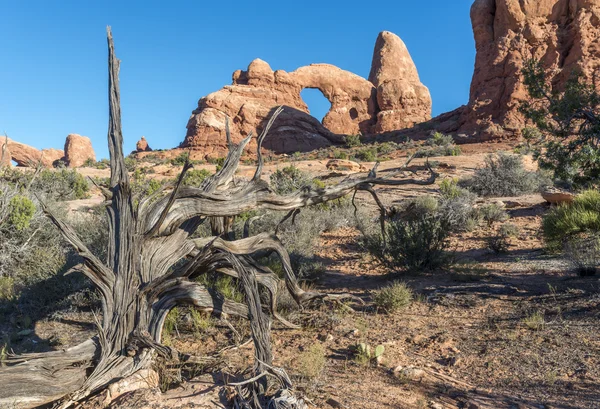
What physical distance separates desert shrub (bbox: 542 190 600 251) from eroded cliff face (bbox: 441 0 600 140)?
26.7 metres

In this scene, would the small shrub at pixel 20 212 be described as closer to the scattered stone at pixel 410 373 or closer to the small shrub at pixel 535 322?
the scattered stone at pixel 410 373

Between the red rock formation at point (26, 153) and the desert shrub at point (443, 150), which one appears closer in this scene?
the desert shrub at point (443, 150)

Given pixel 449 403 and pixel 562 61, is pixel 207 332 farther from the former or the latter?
pixel 562 61

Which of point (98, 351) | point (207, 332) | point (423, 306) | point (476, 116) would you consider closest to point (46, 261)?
point (207, 332)

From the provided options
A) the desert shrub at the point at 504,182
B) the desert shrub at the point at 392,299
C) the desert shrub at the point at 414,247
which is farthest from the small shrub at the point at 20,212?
the desert shrub at the point at 504,182

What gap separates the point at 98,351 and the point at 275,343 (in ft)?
6.05

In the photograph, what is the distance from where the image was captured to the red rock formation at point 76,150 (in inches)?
2827

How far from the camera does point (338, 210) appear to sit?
39.8ft

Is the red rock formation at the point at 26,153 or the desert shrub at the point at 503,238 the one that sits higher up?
the red rock formation at the point at 26,153

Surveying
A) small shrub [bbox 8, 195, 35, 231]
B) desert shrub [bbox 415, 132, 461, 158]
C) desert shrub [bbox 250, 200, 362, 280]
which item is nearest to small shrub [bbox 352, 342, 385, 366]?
desert shrub [bbox 250, 200, 362, 280]

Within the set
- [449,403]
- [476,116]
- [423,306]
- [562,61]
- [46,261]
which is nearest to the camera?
[449,403]

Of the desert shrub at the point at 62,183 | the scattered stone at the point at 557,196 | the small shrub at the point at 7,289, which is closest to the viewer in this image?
the small shrub at the point at 7,289

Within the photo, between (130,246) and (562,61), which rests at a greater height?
(562,61)

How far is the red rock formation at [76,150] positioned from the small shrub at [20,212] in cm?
6989
